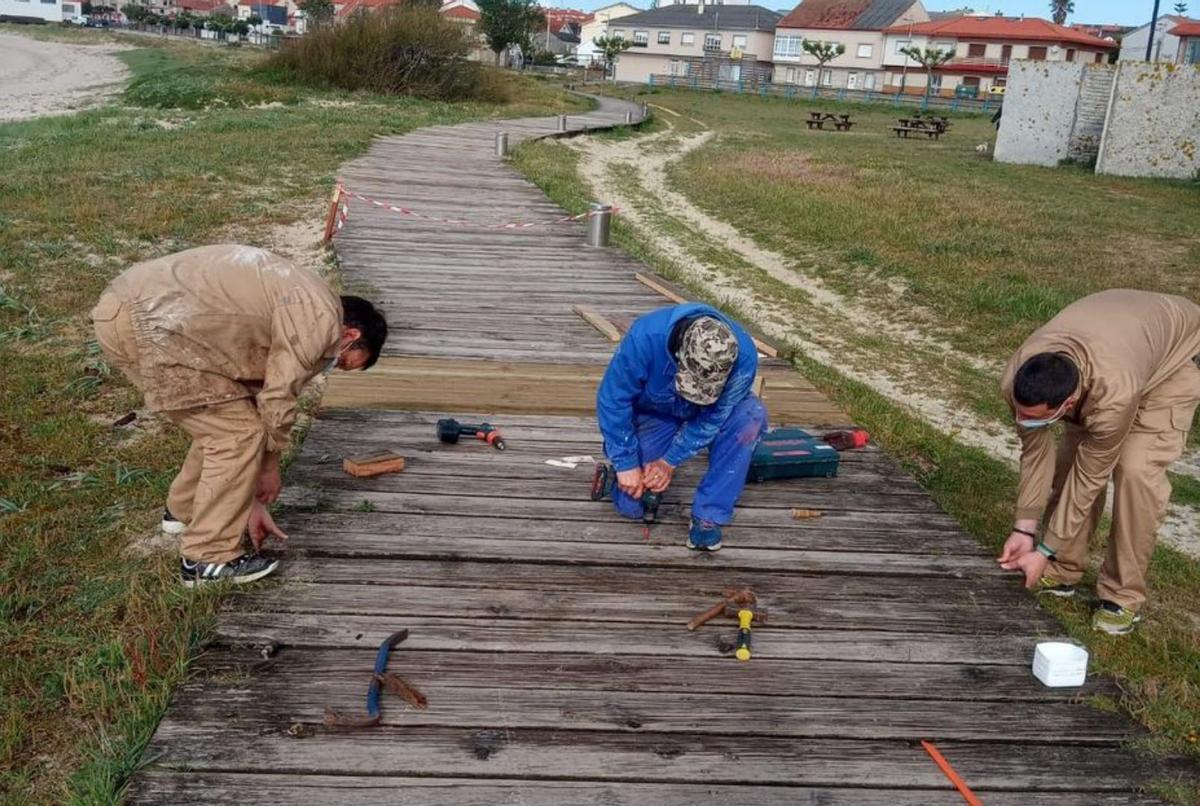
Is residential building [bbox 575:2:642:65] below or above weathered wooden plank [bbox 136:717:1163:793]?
above

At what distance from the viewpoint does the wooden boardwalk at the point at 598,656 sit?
2.92 meters

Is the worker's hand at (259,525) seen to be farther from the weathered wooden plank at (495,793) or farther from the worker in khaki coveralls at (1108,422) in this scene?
the worker in khaki coveralls at (1108,422)

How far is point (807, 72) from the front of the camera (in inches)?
3113

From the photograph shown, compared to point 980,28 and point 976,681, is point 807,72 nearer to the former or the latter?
point 980,28

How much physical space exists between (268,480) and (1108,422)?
11.1 feet

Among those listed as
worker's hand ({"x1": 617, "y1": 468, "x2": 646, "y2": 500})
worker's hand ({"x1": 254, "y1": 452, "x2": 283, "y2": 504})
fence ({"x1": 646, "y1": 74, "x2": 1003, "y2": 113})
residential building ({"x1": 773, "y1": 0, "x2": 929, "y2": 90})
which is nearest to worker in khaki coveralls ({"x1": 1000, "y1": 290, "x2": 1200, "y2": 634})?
worker's hand ({"x1": 617, "y1": 468, "x2": 646, "y2": 500})

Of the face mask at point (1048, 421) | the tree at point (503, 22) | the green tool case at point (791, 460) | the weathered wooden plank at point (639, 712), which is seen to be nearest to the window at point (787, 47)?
the tree at point (503, 22)

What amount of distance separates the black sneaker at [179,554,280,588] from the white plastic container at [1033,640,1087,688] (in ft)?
9.57

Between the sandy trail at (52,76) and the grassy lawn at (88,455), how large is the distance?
Result: 58.1 feet

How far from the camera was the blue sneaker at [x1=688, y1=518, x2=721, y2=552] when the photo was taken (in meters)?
4.29

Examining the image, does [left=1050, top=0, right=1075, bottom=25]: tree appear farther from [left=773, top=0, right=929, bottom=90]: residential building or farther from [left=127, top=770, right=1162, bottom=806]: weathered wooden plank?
[left=127, top=770, right=1162, bottom=806]: weathered wooden plank

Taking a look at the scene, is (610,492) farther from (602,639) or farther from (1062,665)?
(1062,665)

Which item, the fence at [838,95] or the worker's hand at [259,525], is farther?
the fence at [838,95]

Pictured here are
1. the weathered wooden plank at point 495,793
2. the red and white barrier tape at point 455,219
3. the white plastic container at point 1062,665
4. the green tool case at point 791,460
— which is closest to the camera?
the weathered wooden plank at point 495,793
